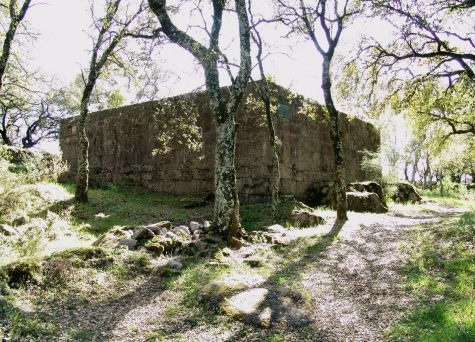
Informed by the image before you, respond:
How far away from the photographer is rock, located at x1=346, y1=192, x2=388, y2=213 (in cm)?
1352

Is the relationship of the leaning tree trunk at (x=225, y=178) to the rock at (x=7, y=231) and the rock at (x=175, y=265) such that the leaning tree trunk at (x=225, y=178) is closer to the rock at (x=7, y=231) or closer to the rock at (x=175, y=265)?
the rock at (x=175, y=265)

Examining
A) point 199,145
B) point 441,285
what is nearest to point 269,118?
point 199,145

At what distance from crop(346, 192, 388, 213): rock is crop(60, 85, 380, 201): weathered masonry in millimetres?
1630

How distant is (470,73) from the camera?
11156 millimetres

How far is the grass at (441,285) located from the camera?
411 centimetres

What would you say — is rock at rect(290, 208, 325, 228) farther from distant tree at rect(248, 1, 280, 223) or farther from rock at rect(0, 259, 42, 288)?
rock at rect(0, 259, 42, 288)

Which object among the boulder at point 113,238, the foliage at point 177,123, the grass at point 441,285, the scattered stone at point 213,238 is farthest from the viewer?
the foliage at point 177,123

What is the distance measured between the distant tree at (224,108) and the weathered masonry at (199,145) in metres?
2.42

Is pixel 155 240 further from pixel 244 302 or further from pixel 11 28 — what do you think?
pixel 11 28

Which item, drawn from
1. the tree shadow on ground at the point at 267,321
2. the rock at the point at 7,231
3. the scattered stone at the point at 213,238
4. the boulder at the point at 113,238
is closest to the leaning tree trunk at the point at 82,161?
the boulder at the point at 113,238

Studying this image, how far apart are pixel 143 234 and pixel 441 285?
17.4 feet

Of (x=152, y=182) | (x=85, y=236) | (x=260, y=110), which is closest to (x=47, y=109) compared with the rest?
(x=152, y=182)

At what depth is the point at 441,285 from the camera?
554cm

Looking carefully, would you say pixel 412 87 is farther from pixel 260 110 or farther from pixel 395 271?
pixel 395 271
